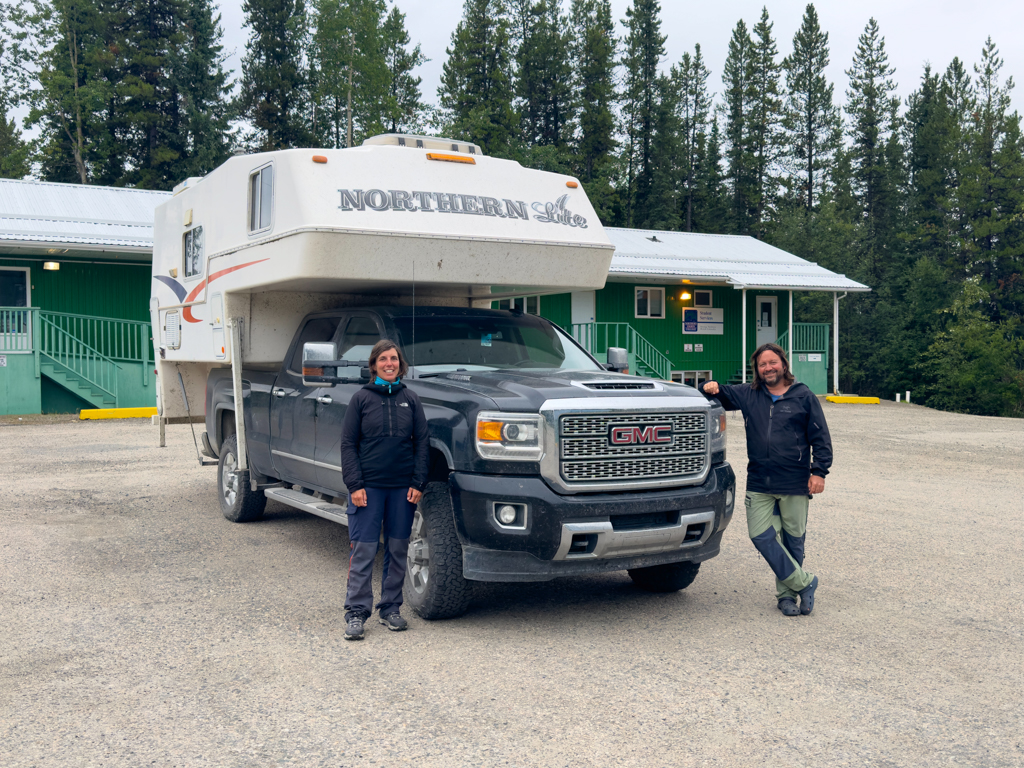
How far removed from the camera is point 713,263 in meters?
27.9

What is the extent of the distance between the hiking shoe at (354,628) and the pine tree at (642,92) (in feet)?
156

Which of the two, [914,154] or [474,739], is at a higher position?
[914,154]

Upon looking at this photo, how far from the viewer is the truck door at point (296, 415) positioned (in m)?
7.10

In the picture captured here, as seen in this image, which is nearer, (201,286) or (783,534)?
(783,534)

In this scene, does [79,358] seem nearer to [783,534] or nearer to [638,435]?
[638,435]

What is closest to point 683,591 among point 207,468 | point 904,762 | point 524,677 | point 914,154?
point 524,677

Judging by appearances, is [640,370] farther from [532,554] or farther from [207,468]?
[532,554]

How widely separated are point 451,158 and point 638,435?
9.61 ft

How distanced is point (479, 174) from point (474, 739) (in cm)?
460

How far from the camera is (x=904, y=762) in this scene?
3.72 meters

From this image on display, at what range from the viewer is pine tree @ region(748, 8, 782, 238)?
53.9 meters

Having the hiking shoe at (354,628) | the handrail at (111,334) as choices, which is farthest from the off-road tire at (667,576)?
the handrail at (111,334)

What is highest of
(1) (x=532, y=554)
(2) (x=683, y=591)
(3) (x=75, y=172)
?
(3) (x=75, y=172)

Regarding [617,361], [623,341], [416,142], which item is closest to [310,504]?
[617,361]
